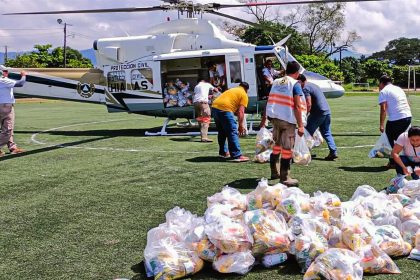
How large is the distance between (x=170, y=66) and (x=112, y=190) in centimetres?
703

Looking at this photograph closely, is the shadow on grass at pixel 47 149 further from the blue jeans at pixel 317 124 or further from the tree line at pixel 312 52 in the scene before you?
the tree line at pixel 312 52

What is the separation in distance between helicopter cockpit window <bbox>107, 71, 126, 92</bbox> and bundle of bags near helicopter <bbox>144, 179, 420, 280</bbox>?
9464 mm

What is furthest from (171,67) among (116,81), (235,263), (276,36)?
(276,36)

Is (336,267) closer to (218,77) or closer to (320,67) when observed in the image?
(218,77)

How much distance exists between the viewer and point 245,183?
7.05 meters

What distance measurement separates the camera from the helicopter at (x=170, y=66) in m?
12.6

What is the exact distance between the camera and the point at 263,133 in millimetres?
8398

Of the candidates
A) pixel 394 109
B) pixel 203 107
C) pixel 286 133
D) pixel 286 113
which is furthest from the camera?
pixel 203 107

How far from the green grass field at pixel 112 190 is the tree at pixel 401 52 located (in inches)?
3329

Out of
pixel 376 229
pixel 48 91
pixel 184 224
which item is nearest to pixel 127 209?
pixel 184 224

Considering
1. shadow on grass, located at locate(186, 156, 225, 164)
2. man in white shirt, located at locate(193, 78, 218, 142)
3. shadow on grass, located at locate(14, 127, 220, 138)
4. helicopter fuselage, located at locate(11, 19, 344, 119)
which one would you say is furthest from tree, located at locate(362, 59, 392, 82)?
shadow on grass, located at locate(186, 156, 225, 164)

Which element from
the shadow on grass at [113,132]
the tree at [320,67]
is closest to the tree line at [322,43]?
the tree at [320,67]

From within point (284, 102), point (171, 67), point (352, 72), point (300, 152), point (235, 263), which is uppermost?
point (352, 72)

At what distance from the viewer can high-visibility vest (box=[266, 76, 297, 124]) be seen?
21.8 feet
